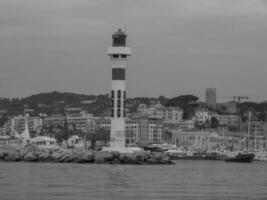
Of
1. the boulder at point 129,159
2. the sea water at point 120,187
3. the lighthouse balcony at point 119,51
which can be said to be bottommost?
the sea water at point 120,187

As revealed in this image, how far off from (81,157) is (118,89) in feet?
25.2

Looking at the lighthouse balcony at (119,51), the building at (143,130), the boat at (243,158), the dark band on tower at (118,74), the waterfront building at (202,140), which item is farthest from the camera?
the building at (143,130)

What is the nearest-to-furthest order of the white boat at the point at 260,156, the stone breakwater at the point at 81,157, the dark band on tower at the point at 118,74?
the stone breakwater at the point at 81,157 < the dark band on tower at the point at 118,74 < the white boat at the point at 260,156

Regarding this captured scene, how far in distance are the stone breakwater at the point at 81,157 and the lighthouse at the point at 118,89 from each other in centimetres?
228

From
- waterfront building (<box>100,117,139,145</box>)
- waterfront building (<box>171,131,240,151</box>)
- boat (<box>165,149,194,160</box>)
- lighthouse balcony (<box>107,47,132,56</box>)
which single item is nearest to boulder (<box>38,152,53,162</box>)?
lighthouse balcony (<box>107,47,132,56</box>)

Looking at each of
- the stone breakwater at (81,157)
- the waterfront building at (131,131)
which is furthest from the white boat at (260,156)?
the stone breakwater at (81,157)

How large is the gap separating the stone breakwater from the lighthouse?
2.28 metres

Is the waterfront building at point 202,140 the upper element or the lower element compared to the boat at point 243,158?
upper

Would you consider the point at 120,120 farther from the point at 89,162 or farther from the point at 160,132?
the point at 160,132

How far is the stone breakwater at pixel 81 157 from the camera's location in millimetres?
95938

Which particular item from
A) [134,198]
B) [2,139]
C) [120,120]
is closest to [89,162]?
[120,120]

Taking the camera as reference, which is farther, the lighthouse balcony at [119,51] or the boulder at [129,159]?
the lighthouse balcony at [119,51]

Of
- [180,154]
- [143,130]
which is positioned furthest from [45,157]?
[143,130]

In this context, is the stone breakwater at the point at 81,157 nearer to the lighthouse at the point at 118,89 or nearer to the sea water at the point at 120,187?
the lighthouse at the point at 118,89
